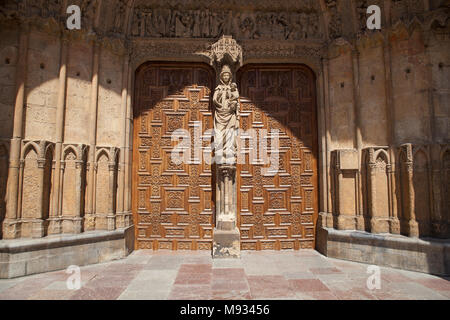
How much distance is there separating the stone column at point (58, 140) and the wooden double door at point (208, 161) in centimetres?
152

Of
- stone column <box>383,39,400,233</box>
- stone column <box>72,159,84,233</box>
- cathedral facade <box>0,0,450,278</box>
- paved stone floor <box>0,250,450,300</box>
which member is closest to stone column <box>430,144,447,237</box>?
cathedral facade <box>0,0,450,278</box>

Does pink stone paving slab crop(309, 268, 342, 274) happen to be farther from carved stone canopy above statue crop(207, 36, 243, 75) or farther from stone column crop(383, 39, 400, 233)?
carved stone canopy above statue crop(207, 36, 243, 75)

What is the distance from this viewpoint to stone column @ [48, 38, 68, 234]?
532cm

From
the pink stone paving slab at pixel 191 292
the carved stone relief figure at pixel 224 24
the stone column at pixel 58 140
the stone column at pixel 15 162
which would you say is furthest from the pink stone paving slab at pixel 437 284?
the stone column at pixel 15 162

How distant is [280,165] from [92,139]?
4.03 meters

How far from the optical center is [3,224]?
491cm

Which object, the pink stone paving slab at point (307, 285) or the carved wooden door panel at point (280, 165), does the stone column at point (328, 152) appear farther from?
the pink stone paving slab at point (307, 285)

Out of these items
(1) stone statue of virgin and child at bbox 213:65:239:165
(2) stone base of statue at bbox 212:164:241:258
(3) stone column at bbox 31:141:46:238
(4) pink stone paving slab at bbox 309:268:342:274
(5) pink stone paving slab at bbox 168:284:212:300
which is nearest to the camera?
(5) pink stone paving slab at bbox 168:284:212:300

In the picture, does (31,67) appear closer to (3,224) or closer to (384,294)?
(3,224)

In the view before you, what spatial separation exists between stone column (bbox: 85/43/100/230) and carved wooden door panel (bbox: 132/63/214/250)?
3.08 ft

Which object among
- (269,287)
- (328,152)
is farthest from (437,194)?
(269,287)

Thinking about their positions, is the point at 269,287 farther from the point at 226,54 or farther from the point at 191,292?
the point at 226,54

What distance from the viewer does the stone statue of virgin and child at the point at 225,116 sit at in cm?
603

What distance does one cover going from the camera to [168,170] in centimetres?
654
